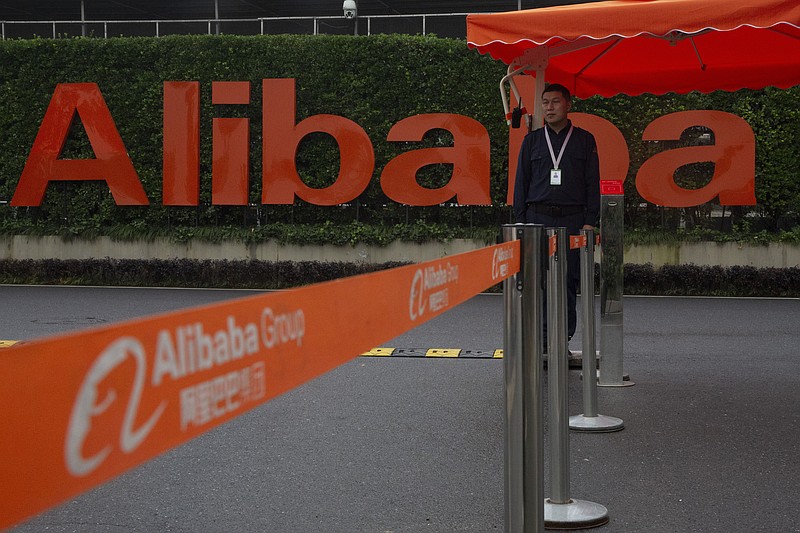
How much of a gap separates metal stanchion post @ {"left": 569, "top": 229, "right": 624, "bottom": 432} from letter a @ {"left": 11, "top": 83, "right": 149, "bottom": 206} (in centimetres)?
1240

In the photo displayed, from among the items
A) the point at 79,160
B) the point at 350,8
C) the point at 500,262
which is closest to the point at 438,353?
the point at 500,262

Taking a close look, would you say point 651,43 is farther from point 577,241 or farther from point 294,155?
point 294,155

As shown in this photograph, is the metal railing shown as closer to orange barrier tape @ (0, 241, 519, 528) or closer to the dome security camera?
the dome security camera

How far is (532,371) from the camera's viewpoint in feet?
11.1

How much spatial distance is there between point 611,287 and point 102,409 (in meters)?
6.68

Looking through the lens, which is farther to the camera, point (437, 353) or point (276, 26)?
point (276, 26)

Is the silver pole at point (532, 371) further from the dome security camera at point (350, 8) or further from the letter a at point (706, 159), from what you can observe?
the dome security camera at point (350, 8)

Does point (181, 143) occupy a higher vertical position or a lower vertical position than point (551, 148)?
higher

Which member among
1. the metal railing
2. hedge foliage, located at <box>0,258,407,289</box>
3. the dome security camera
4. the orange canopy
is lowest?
hedge foliage, located at <box>0,258,407,289</box>

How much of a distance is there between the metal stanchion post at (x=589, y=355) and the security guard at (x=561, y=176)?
5.95ft

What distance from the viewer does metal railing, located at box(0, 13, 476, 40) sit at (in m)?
20.2

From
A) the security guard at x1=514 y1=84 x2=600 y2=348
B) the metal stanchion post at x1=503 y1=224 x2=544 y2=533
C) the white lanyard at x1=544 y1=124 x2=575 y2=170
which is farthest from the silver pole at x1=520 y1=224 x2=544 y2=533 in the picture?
the white lanyard at x1=544 y1=124 x2=575 y2=170

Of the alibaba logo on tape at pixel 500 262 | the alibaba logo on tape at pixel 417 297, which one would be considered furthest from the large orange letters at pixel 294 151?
the alibaba logo on tape at pixel 417 297

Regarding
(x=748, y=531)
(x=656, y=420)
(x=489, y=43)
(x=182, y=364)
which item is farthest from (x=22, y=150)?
(x=182, y=364)
